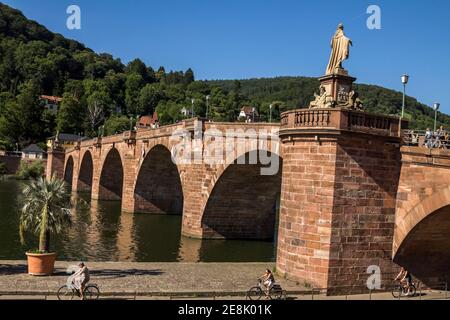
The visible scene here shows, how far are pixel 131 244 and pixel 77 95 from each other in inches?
5287

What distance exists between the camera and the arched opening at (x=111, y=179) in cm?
6322

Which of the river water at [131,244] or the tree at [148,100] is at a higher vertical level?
the tree at [148,100]

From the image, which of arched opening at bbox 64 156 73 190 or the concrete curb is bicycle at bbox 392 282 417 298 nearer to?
the concrete curb

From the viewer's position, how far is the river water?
28.8 meters

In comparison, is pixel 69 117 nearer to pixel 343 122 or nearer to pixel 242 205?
pixel 242 205

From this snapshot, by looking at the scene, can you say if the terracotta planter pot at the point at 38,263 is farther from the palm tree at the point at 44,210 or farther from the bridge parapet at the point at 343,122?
the bridge parapet at the point at 343,122

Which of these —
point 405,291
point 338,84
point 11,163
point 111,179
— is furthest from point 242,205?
point 11,163

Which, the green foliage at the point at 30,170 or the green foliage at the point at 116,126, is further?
the green foliage at the point at 116,126

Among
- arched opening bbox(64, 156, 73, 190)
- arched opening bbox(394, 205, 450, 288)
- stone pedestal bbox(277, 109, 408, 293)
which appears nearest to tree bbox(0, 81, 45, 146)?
arched opening bbox(64, 156, 73, 190)

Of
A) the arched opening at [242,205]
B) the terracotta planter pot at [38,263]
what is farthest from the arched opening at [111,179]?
the terracotta planter pot at [38,263]

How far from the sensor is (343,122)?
18.9 metres

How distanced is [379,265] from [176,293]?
7778mm

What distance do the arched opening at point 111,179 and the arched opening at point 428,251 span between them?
47125 mm
